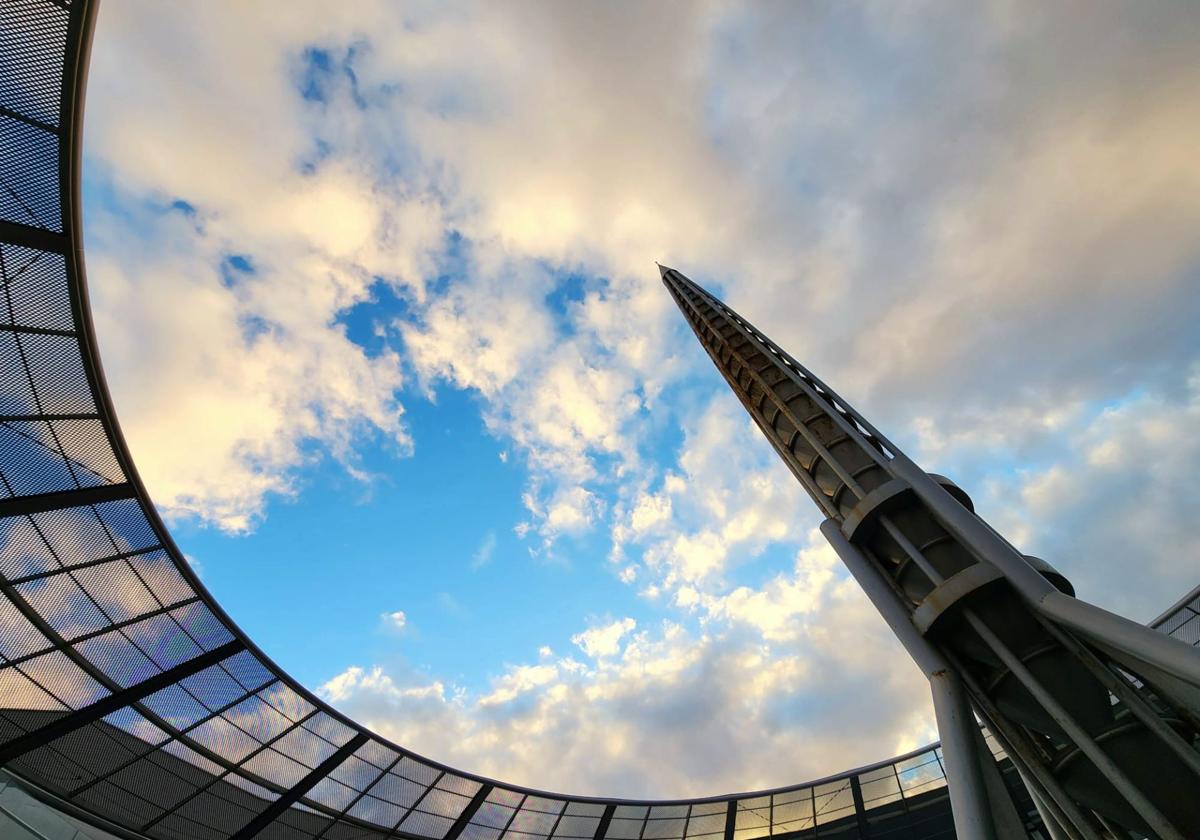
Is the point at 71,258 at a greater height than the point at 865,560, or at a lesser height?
greater

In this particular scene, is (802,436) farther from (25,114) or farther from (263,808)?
(263,808)

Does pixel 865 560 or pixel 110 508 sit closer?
pixel 865 560

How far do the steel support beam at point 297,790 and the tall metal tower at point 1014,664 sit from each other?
21018 mm

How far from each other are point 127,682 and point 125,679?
4.7 inches

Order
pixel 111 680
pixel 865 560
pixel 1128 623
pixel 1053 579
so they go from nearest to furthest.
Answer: pixel 1128 623
pixel 1053 579
pixel 865 560
pixel 111 680

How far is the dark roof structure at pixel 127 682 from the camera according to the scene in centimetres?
1253

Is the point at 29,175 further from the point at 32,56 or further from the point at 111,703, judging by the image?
the point at 111,703

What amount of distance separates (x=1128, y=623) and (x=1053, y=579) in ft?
9.46

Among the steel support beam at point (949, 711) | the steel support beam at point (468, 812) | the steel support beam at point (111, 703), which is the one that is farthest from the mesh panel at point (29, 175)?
the steel support beam at point (468, 812)

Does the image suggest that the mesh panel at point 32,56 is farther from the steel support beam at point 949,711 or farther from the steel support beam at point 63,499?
the steel support beam at point 949,711

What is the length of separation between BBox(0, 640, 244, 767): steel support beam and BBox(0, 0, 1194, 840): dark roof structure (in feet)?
0.15

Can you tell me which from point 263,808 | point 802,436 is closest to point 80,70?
point 802,436

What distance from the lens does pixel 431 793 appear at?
81.1ft

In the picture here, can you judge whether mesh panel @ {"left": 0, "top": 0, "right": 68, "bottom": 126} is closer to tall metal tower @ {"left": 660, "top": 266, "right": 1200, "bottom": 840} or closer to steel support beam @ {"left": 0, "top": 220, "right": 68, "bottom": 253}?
steel support beam @ {"left": 0, "top": 220, "right": 68, "bottom": 253}
